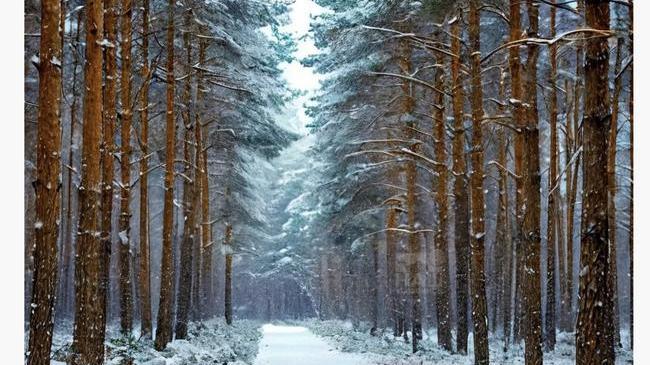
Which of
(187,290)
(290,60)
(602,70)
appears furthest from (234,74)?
(602,70)

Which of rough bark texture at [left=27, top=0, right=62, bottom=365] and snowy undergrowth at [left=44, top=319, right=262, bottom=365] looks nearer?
rough bark texture at [left=27, top=0, right=62, bottom=365]

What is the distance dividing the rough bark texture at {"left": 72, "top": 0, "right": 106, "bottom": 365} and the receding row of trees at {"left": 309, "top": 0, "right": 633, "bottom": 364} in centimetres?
469

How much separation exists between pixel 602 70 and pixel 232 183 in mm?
22664

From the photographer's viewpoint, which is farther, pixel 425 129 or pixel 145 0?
pixel 425 129

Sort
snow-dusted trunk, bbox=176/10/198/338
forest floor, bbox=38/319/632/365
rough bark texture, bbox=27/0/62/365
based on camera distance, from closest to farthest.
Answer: rough bark texture, bbox=27/0/62/365 → forest floor, bbox=38/319/632/365 → snow-dusted trunk, bbox=176/10/198/338

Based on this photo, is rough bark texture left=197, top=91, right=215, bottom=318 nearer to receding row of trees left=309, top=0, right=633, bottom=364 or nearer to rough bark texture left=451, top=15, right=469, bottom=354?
receding row of trees left=309, top=0, right=633, bottom=364

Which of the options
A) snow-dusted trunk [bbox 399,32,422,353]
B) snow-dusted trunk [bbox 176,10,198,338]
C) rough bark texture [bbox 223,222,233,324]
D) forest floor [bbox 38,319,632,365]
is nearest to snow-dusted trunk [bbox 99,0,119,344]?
forest floor [bbox 38,319,632,365]

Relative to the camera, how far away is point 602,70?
22.1 feet

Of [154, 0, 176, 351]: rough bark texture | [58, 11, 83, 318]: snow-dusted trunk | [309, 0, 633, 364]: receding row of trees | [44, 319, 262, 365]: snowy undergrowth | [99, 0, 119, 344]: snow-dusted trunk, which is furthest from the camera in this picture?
[154, 0, 176, 351]: rough bark texture

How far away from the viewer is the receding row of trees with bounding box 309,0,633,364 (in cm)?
675

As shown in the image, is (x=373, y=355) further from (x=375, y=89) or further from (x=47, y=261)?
(x=47, y=261)

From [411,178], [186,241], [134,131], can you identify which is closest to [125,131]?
[186,241]

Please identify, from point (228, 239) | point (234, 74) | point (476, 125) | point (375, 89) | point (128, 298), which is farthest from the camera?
point (228, 239)

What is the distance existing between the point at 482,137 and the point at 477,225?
9.78 ft
